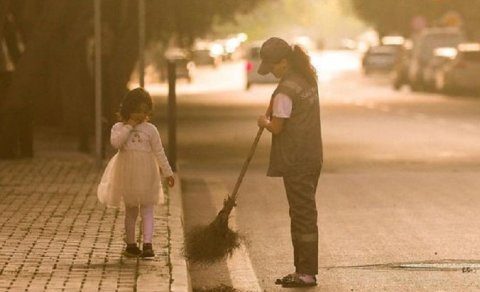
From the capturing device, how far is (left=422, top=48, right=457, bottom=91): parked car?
181 feet

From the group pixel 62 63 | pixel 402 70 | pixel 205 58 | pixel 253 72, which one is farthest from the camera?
pixel 205 58

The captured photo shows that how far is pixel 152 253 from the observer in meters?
11.7

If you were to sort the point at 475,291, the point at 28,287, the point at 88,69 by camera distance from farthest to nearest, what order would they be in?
the point at 88,69 < the point at 475,291 < the point at 28,287

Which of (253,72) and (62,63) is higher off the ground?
(62,63)

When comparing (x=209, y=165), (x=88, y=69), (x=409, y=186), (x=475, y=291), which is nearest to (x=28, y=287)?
(x=475, y=291)

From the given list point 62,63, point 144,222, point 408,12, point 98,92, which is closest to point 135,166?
point 144,222

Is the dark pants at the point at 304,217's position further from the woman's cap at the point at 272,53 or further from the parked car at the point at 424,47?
the parked car at the point at 424,47

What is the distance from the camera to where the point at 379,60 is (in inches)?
3401

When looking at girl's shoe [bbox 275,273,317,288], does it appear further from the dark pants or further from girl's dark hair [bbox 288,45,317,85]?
girl's dark hair [bbox 288,45,317,85]

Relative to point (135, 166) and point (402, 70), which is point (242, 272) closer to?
point (135, 166)

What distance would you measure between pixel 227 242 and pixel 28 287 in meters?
1.97

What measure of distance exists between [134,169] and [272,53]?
1261 mm

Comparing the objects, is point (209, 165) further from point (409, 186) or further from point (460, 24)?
point (460, 24)

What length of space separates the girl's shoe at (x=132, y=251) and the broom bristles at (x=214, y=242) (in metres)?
0.34
